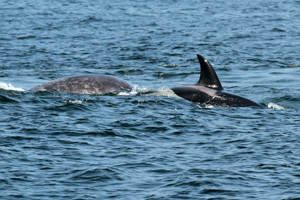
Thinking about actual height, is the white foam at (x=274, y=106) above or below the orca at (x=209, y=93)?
below

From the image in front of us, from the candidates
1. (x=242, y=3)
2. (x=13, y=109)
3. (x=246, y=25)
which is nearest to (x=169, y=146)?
(x=13, y=109)

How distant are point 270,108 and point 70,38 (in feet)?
62.0

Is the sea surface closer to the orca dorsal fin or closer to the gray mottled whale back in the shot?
the gray mottled whale back

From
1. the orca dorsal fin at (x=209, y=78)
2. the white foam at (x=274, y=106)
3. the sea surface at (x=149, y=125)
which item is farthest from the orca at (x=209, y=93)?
A: the white foam at (x=274, y=106)

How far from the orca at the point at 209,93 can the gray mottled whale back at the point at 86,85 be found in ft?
6.43

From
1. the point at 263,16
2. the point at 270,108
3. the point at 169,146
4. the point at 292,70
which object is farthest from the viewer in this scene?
the point at 263,16

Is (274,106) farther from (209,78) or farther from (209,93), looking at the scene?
(209,78)

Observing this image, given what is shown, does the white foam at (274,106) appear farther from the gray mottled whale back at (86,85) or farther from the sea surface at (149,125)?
the gray mottled whale back at (86,85)

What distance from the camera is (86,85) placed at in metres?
16.4

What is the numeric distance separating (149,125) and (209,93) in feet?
10.1

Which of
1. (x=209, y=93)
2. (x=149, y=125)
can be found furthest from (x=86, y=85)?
(x=209, y=93)

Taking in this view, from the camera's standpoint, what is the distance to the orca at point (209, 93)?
15.6m

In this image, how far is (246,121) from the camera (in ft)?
45.8

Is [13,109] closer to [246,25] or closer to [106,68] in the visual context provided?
[106,68]
